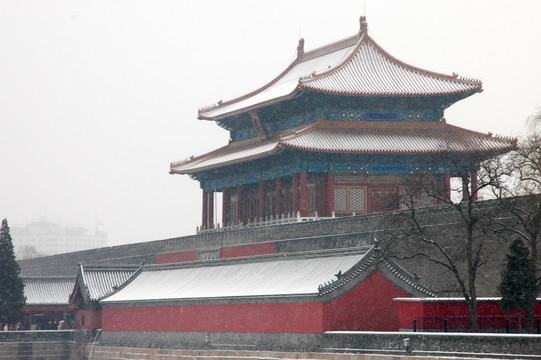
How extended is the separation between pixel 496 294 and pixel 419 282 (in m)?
2.75

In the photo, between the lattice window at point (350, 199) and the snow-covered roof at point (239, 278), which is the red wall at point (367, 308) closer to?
the snow-covered roof at point (239, 278)

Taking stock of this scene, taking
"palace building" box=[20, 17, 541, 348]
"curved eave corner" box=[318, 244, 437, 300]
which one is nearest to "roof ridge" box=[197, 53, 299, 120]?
"palace building" box=[20, 17, 541, 348]

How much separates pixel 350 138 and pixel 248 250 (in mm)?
7118

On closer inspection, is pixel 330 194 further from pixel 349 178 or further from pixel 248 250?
pixel 248 250

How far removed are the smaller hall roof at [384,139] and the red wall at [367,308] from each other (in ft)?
50.2

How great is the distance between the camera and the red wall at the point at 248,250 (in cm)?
4338

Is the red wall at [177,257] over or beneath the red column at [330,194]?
beneath

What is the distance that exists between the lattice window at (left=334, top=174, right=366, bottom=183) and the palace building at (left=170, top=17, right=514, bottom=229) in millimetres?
45

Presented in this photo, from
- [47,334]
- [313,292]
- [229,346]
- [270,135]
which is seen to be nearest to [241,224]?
[270,135]

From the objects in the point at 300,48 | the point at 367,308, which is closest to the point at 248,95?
the point at 300,48

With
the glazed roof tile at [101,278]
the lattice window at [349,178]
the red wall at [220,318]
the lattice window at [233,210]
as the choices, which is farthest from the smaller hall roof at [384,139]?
the red wall at [220,318]

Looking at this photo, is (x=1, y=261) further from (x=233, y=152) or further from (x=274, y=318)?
(x=274, y=318)

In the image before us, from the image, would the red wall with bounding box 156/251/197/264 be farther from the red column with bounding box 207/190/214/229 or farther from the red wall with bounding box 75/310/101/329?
the red wall with bounding box 75/310/101/329

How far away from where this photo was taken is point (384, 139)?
47438mm
